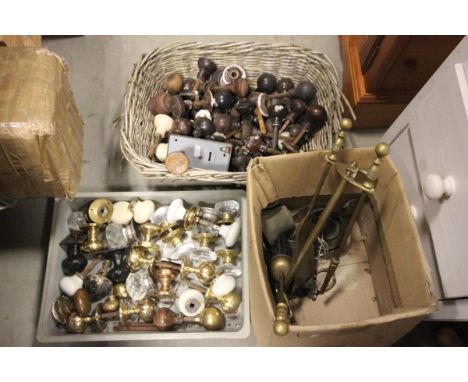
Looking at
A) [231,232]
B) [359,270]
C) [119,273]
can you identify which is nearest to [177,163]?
[231,232]

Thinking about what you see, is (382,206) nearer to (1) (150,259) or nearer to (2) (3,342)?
(1) (150,259)

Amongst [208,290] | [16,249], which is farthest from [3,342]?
[208,290]

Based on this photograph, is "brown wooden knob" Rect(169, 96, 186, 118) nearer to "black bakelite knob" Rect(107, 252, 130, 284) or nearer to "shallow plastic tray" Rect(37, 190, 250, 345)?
"shallow plastic tray" Rect(37, 190, 250, 345)

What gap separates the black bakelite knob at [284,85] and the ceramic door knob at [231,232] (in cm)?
43

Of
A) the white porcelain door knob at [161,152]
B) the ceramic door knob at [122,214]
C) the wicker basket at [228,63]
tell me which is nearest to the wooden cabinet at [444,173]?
the wicker basket at [228,63]

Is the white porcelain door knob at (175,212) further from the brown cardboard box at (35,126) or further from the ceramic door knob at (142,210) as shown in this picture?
the brown cardboard box at (35,126)

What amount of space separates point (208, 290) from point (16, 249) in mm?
670

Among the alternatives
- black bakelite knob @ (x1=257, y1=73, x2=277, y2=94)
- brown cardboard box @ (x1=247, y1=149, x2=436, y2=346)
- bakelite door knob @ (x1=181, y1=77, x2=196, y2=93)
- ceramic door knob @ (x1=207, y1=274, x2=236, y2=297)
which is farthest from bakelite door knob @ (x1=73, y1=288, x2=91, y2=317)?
black bakelite knob @ (x1=257, y1=73, x2=277, y2=94)

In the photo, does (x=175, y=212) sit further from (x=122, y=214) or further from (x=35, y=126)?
(x=35, y=126)

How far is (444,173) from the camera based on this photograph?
0.79 metres

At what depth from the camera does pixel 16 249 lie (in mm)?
1310

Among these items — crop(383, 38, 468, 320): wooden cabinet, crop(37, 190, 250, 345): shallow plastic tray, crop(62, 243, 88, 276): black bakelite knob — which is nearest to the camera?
crop(383, 38, 468, 320): wooden cabinet

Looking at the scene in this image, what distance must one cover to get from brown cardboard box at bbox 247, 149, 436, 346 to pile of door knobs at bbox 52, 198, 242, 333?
0.15m

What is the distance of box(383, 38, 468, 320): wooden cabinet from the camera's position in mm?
740
